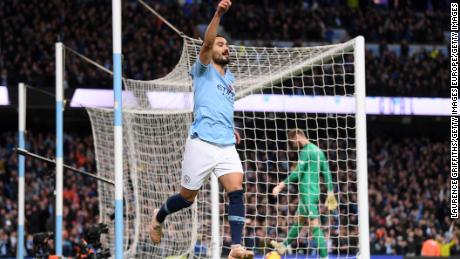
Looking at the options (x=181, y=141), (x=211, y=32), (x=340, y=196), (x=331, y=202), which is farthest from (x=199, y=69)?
(x=340, y=196)

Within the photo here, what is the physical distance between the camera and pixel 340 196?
21016 mm

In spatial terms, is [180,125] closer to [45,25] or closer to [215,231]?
[215,231]

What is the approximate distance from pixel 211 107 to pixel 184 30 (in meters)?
22.5

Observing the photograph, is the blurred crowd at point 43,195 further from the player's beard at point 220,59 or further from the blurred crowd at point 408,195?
the player's beard at point 220,59

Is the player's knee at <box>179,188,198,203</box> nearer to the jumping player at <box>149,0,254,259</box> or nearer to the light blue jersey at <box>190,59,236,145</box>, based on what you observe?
the jumping player at <box>149,0,254,259</box>

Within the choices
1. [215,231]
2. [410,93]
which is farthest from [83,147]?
[215,231]

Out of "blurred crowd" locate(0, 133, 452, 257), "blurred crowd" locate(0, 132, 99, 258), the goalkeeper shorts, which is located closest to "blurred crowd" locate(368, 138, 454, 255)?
"blurred crowd" locate(0, 133, 452, 257)

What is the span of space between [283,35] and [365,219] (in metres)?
24.3

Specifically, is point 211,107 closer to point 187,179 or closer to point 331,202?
point 187,179

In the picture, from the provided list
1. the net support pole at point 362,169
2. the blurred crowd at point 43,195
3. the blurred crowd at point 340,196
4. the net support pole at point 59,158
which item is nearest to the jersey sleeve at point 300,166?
the net support pole at point 362,169

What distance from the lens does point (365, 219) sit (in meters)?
8.62

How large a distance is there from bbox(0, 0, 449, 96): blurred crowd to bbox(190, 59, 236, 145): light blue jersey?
16224 millimetres

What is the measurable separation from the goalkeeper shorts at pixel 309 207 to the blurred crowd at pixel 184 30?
42.4ft

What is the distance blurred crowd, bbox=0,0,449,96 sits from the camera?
27.3 m
